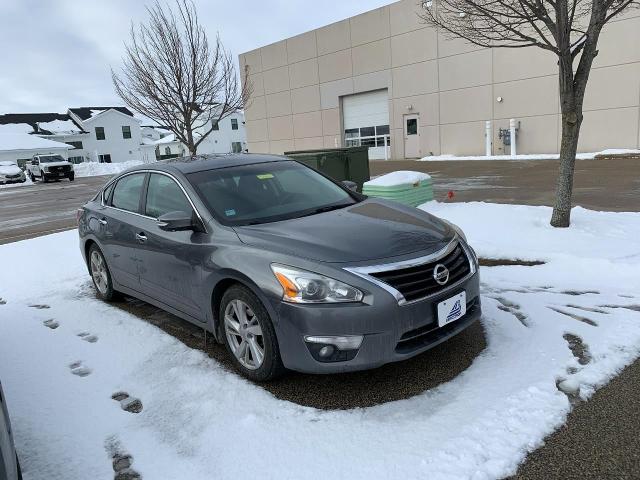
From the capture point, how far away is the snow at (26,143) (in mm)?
49344

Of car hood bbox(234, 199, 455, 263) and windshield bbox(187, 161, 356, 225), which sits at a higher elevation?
windshield bbox(187, 161, 356, 225)

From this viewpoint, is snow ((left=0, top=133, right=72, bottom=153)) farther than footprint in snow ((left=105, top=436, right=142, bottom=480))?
Yes

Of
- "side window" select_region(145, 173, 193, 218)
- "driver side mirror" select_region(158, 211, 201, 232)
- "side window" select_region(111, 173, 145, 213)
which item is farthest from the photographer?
"side window" select_region(111, 173, 145, 213)

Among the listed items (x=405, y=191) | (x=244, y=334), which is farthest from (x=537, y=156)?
(x=244, y=334)

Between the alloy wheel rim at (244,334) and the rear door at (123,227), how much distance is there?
1.51 metres

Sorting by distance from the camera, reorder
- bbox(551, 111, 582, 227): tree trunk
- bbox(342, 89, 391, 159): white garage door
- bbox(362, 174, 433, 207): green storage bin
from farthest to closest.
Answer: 1. bbox(342, 89, 391, 159): white garage door
2. bbox(362, 174, 433, 207): green storage bin
3. bbox(551, 111, 582, 227): tree trunk

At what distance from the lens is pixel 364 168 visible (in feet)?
36.4

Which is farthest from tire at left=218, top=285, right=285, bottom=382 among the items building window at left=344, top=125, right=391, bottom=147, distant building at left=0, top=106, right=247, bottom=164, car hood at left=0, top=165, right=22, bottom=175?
distant building at left=0, top=106, right=247, bottom=164

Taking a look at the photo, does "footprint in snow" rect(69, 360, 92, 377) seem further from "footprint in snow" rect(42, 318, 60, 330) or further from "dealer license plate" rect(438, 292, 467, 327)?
"dealer license plate" rect(438, 292, 467, 327)

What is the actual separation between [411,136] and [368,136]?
10.0 ft

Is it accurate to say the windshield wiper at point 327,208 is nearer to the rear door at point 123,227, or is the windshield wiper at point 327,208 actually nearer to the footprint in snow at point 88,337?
the rear door at point 123,227

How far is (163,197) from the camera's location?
4.58 metres

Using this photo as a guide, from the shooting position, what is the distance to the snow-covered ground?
2717 mm

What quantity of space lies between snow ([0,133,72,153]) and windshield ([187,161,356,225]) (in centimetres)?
5248
